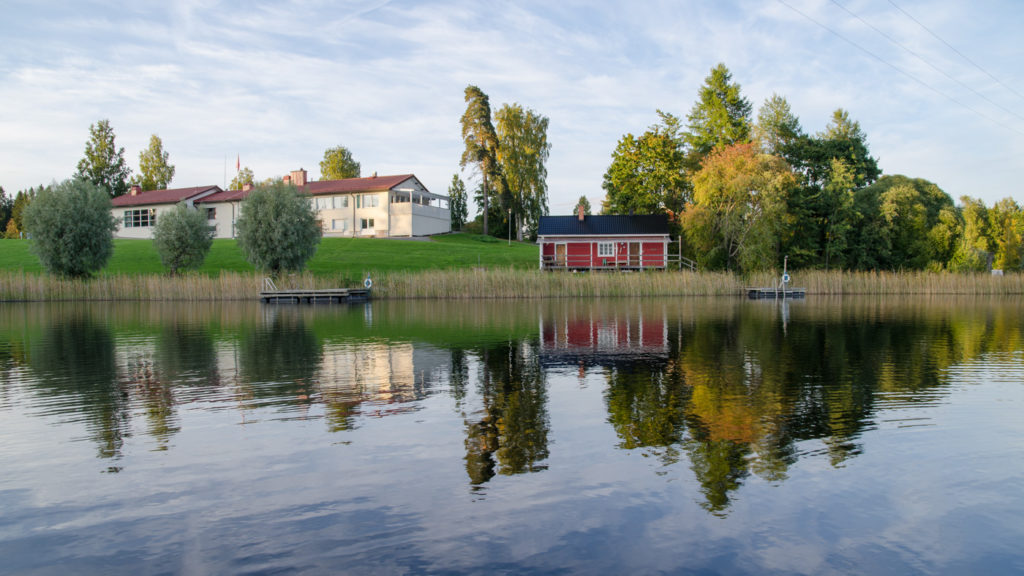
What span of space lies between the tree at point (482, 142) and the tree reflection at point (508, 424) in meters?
67.6

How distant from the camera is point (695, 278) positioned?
44.6m

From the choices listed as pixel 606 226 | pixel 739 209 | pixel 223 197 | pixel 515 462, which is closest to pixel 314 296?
pixel 606 226

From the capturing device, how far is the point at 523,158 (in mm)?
84062

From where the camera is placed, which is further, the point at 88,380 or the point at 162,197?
the point at 162,197

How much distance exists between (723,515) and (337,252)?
190 feet

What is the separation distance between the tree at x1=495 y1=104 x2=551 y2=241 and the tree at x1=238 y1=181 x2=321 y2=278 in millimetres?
38567

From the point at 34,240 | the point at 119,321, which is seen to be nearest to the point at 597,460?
the point at 119,321

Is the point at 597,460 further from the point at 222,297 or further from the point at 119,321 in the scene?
the point at 222,297

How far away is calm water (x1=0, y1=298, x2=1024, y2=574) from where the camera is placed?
218 inches

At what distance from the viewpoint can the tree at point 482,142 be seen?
266ft

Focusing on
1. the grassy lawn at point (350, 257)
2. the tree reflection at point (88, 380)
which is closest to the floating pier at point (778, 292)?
the grassy lawn at point (350, 257)

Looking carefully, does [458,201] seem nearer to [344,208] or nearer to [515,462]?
[344,208]

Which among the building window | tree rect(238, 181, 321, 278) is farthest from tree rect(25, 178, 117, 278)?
the building window

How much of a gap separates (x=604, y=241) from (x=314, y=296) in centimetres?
2633
